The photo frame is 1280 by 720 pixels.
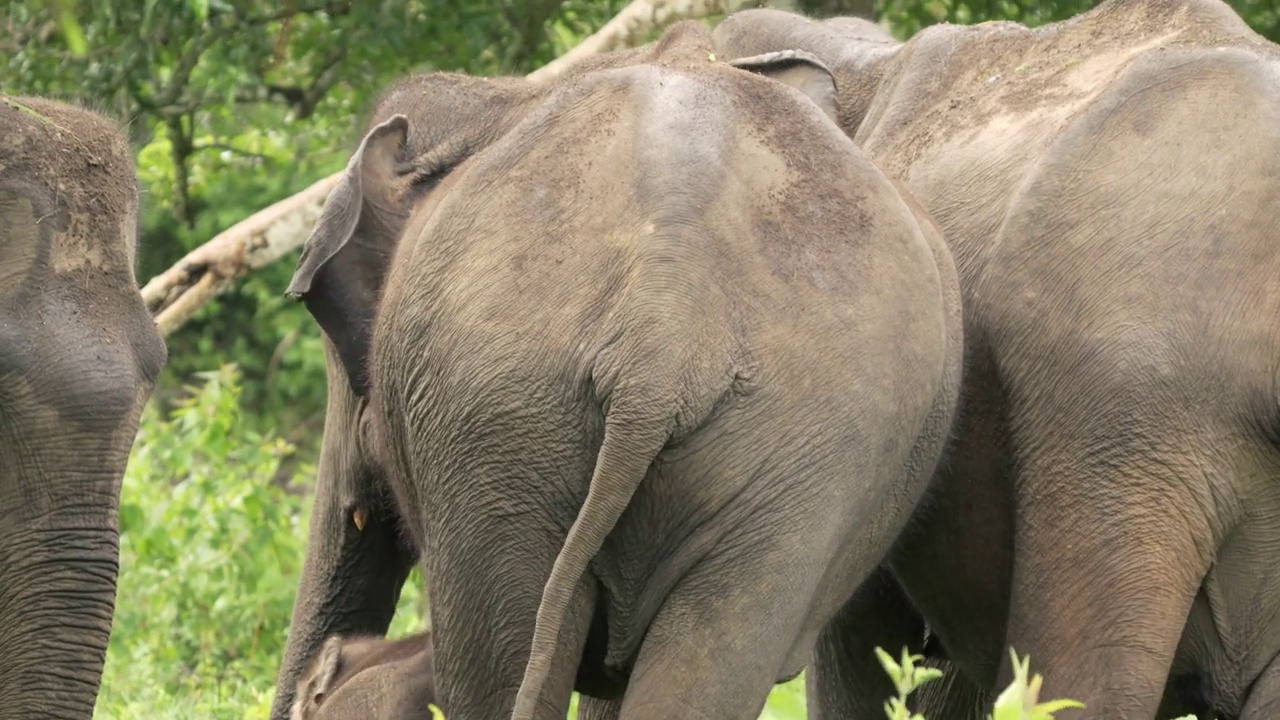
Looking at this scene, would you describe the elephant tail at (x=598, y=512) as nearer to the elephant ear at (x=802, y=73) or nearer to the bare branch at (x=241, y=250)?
the elephant ear at (x=802, y=73)

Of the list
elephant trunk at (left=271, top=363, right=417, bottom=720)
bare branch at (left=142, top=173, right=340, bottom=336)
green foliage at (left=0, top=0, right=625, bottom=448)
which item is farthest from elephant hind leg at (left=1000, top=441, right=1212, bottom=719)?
bare branch at (left=142, top=173, right=340, bottom=336)

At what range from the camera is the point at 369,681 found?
136 inches

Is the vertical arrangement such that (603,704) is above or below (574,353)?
below

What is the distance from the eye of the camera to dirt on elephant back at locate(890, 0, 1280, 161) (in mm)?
3506

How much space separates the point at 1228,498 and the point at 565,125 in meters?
1.10

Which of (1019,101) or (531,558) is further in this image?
(1019,101)

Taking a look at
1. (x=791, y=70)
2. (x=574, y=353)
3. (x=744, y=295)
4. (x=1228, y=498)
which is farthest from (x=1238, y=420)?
(x=791, y=70)

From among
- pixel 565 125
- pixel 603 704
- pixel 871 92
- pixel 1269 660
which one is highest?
pixel 565 125

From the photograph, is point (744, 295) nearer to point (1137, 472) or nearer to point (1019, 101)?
point (1137, 472)

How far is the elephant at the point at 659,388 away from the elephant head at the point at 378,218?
0.44 ft

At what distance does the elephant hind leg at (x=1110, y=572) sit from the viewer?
3.07 meters

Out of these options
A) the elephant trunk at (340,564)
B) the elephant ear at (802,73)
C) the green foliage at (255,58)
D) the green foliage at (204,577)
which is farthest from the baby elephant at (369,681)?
the green foliage at (255,58)

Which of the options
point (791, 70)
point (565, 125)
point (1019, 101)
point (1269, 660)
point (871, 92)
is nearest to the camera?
point (565, 125)

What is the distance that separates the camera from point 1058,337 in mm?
3160
